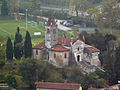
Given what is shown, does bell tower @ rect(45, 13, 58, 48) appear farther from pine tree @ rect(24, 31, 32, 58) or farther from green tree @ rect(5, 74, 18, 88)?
green tree @ rect(5, 74, 18, 88)

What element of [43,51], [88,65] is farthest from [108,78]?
[43,51]

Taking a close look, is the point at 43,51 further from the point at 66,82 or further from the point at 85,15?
the point at 85,15

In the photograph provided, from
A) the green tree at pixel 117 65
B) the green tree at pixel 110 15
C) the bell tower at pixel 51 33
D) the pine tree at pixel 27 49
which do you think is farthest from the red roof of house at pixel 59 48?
the green tree at pixel 110 15

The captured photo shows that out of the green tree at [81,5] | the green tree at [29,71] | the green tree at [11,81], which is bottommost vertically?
the green tree at [11,81]

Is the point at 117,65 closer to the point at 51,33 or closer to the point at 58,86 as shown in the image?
the point at 58,86

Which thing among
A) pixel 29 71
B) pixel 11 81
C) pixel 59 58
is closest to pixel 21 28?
pixel 59 58

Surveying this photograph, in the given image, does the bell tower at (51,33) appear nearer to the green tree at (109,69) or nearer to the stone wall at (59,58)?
the stone wall at (59,58)
